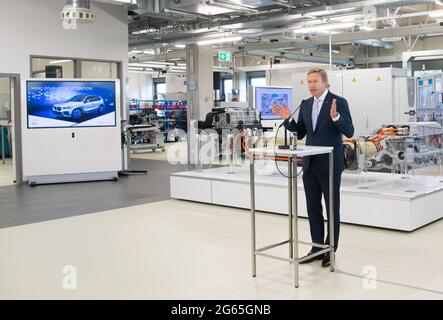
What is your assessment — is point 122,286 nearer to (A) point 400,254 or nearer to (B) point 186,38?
(A) point 400,254

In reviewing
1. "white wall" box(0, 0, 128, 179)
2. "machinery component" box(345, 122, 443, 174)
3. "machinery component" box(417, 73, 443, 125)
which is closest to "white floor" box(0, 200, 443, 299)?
"machinery component" box(345, 122, 443, 174)

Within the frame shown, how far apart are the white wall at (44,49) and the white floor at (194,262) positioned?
355cm

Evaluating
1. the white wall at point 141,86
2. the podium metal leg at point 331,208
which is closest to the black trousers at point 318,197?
the podium metal leg at point 331,208

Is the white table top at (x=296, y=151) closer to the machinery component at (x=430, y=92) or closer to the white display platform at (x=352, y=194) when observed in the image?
the white display platform at (x=352, y=194)

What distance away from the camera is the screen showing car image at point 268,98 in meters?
11.7

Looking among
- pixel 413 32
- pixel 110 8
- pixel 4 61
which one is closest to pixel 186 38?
pixel 110 8

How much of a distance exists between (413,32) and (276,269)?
420 inches

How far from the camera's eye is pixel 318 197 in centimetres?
427

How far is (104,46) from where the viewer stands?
1081 cm

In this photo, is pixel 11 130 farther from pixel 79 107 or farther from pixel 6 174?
pixel 79 107

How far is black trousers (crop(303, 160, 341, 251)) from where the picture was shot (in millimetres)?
4148

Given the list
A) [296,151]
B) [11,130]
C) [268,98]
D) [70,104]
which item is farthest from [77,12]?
[296,151]

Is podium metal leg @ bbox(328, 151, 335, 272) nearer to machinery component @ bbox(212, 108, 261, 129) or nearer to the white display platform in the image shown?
the white display platform

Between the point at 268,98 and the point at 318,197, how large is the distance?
26.2 ft
